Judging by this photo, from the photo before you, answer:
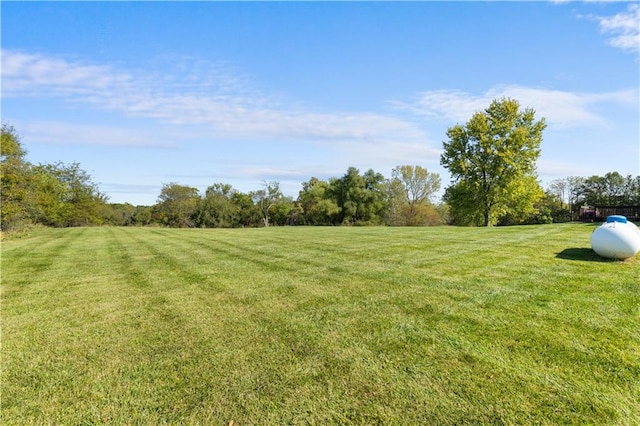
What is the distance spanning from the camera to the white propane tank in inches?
228

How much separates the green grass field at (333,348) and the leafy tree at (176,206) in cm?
4027

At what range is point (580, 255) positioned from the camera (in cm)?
668

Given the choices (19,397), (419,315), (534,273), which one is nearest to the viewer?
(19,397)

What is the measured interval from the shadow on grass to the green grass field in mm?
255

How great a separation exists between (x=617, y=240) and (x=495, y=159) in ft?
64.7

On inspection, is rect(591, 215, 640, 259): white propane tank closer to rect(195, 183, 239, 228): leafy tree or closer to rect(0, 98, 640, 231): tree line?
rect(0, 98, 640, 231): tree line

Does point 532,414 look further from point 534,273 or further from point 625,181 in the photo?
point 625,181

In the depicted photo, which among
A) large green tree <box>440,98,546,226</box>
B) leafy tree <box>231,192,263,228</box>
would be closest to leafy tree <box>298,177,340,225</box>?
leafy tree <box>231,192,263,228</box>

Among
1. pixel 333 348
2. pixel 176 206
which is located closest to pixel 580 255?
pixel 333 348

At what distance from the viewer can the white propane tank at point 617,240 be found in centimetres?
579

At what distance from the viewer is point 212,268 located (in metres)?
7.06

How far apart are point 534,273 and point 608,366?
10.9 ft

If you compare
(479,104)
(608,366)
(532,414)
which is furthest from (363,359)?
(479,104)

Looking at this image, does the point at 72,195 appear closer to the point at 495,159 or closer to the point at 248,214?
the point at 248,214
